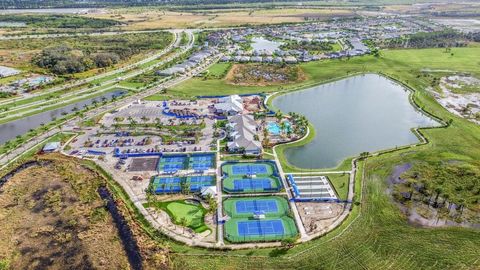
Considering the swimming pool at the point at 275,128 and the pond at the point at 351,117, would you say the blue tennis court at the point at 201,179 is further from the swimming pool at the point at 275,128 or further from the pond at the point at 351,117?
the swimming pool at the point at 275,128

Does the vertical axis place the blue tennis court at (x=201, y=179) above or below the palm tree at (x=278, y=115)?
below

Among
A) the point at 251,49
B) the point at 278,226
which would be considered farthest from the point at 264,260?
the point at 251,49

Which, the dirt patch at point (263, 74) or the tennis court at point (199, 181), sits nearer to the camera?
the tennis court at point (199, 181)

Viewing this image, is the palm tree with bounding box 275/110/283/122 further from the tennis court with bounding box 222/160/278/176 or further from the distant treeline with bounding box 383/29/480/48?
the distant treeline with bounding box 383/29/480/48

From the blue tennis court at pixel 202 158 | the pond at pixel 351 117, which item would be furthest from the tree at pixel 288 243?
the blue tennis court at pixel 202 158

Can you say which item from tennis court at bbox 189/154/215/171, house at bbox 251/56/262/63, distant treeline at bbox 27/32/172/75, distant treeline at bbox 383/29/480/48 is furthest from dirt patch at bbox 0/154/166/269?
distant treeline at bbox 383/29/480/48
